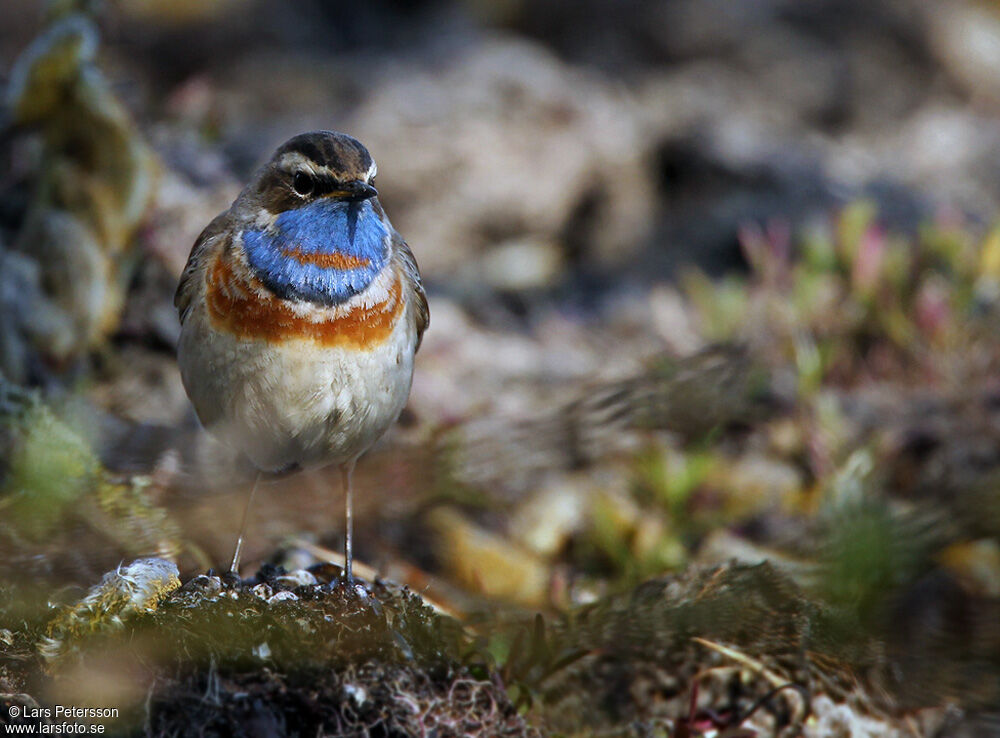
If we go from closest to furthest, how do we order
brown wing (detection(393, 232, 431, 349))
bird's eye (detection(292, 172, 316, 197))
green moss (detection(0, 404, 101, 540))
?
green moss (detection(0, 404, 101, 540)) < bird's eye (detection(292, 172, 316, 197)) < brown wing (detection(393, 232, 431, 349))

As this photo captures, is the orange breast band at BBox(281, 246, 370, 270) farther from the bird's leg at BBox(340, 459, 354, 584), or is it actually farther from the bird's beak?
the bird's leg at BBox(340, 459, 354, 584)

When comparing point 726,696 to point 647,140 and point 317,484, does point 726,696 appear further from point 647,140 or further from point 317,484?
point 647,140

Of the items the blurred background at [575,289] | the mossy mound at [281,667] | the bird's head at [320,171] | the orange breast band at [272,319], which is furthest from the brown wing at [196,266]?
the mossy mound at [281,667]

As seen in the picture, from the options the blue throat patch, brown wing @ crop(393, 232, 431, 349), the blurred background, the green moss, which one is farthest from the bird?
the green moss

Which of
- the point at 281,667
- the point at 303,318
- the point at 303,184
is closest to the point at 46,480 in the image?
the point at 303,318

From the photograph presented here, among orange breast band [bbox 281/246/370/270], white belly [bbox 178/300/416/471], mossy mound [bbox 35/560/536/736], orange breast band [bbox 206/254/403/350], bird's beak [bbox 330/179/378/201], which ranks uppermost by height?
bird's beak [bbox 330/179/378/201]

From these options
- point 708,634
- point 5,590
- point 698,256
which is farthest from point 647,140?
point 5,590

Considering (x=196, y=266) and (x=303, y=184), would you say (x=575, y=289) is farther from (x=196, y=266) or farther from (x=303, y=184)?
(x=303, y=184)

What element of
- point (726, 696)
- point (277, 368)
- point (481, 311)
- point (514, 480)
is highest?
point (481, 311)
